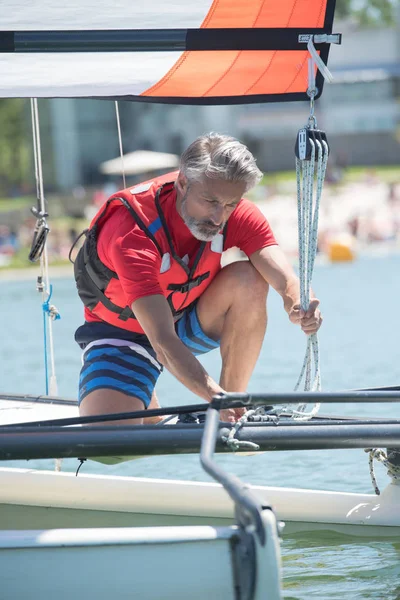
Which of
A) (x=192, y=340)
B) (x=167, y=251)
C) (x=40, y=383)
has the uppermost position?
(x=40, y=383)

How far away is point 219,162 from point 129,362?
0.87m

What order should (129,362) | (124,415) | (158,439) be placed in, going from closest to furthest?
(158,439) < (124,415) < (129,362)

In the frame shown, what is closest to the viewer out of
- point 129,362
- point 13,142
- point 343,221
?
point 129,362

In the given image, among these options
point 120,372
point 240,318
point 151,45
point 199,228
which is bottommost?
point 120,372

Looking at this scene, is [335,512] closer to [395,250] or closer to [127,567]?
[127,567]

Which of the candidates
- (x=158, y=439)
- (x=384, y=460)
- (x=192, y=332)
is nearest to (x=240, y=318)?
(x=192, y=332)

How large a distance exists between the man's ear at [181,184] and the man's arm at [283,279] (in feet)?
1.26

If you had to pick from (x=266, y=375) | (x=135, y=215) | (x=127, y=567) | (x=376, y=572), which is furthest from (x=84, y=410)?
(x=266, y=375)

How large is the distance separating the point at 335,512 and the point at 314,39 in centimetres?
173

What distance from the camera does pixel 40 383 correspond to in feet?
→ 30.1

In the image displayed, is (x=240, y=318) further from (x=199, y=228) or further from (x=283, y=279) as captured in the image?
(x=199, y=228)

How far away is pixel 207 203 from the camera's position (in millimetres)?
3320

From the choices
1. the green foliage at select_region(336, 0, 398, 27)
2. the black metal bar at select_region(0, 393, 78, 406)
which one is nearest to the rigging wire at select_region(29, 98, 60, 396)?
the black metal bar at select_region(0, 393, 78, 406)

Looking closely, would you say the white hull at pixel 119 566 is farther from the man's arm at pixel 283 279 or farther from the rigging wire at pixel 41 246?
the rigging wire at pixel 41 246
